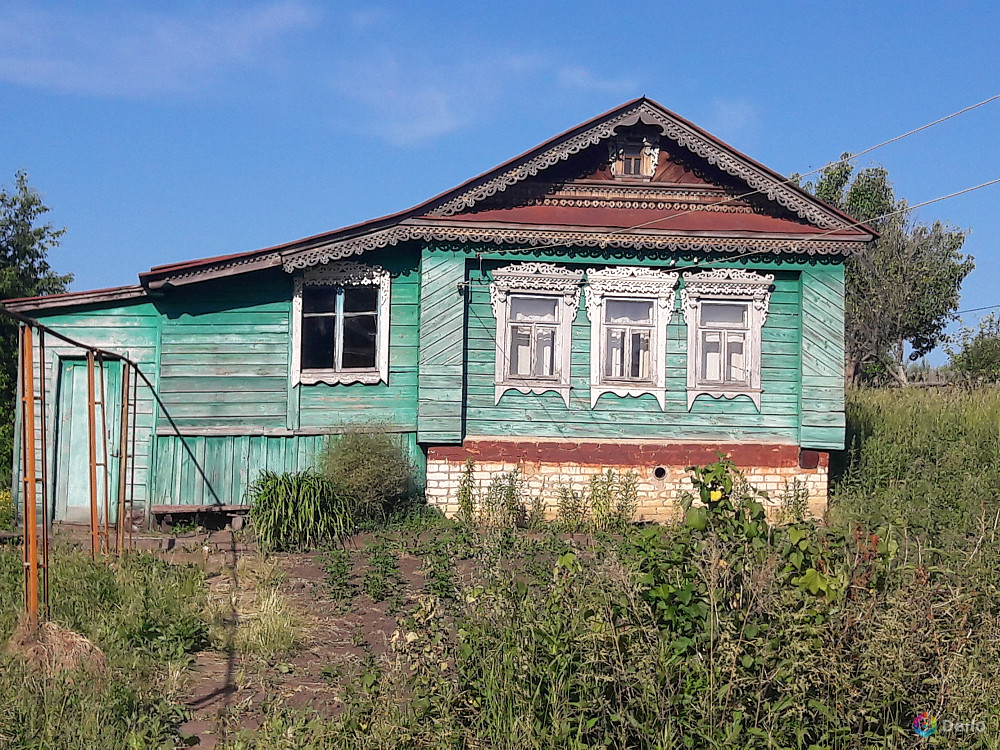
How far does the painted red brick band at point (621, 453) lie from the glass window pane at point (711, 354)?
40.6 inches

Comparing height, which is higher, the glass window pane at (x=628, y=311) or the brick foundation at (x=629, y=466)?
the glass window pane at (x=628, y=311)

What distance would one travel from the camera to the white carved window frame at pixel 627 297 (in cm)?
1317

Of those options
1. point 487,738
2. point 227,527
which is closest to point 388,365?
point 227,527

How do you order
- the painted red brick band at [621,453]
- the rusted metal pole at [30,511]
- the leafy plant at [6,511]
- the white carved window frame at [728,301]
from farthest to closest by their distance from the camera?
the white carved window frame at [728,301] → the painted red brick band at [621,453] → the leafy plant at [6,511] → the rusted metal pole at [30,511]

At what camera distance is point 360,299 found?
520 inches

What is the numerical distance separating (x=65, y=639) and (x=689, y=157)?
10537 mm

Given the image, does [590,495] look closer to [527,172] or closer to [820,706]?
[527,172]

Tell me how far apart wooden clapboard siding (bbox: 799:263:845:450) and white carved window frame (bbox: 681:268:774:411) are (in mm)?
604

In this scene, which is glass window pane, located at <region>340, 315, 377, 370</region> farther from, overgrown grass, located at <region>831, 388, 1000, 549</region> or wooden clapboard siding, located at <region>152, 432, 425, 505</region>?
overgrown grass, located at <region>831, 388, 1000, 549</region>

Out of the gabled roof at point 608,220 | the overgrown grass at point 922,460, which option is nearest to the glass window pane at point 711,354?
the gabled roof at point 608,220

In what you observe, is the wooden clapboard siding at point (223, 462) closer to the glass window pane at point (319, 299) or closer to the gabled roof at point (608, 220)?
the glass window pane at point (319, 299)

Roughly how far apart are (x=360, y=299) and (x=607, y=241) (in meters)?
3.59

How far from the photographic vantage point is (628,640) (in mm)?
4809

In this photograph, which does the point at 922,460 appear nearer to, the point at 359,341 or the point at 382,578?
the point at 359,341
